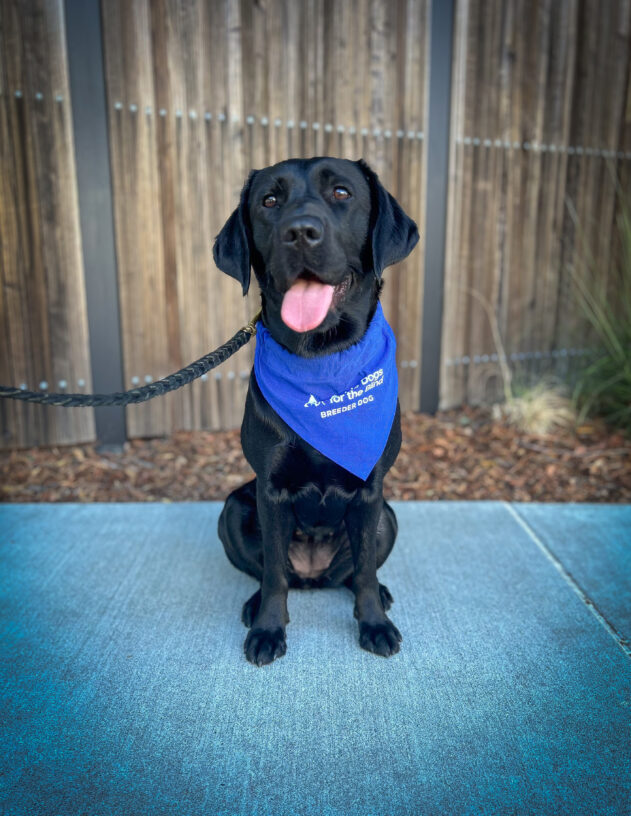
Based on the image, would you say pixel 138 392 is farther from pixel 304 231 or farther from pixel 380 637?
pixel 380 637

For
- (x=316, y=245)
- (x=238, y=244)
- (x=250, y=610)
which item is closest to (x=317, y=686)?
(x=250, y=610)

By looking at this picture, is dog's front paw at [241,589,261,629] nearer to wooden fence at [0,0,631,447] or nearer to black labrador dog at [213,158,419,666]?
black labrador dog at [213,158,419,666]

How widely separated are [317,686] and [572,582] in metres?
1.15

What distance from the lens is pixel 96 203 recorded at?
143 inches

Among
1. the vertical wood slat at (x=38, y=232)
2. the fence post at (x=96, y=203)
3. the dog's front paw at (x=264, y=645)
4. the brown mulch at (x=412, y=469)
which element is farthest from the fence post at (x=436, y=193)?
the dog's front paw at (x=264, y=645)

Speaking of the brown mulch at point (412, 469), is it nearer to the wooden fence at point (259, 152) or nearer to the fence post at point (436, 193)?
the wooden fence at point (259, 152)

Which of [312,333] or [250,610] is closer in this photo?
[312,333]

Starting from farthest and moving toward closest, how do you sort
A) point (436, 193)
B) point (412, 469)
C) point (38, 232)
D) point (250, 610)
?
point (436, 193) < point (412, 469) < point (38, 232) < point (250, 610)

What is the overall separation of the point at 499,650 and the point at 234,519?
96cm

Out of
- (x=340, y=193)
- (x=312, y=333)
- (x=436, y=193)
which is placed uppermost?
(x=436, y=193)

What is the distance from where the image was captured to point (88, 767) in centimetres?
149

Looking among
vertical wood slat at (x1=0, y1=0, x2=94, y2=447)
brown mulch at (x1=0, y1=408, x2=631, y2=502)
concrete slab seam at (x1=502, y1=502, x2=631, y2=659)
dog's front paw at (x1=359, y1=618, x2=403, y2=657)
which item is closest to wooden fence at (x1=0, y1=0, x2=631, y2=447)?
vertical wood slat at (x1=0, y1=0, x2=94, y2=447)

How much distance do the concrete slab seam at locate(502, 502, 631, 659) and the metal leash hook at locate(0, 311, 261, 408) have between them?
1.54 m

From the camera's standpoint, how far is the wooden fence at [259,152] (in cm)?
354
